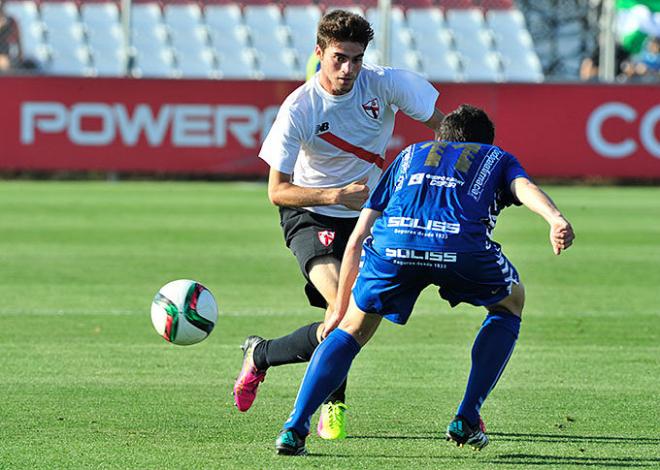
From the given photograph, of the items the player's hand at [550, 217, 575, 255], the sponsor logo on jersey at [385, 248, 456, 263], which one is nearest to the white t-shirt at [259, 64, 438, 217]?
the sponsor logo on jersey at [385, 248, 456, 263]

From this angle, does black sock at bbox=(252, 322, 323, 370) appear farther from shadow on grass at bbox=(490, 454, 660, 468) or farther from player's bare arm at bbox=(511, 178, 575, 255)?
player's bare arm at bbox=(511, 178, 575, 255)

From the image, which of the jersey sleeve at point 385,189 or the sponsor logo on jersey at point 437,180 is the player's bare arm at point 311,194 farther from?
the sponsor logo on jersey at point 437,180

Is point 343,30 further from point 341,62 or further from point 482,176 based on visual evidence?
point 482,176

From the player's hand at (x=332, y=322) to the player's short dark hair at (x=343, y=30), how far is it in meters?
1.34

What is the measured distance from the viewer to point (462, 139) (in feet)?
19.2

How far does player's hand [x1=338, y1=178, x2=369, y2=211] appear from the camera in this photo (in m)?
6.22

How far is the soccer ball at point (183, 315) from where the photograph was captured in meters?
7.06

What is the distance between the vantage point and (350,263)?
6.04 metres

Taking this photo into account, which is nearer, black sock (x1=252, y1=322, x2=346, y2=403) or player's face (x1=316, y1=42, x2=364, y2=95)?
player's face (x1=316, y1=42, x2=364, y2=95)

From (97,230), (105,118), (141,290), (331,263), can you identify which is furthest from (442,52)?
(331,263)

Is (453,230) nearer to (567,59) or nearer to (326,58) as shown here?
(326,58)

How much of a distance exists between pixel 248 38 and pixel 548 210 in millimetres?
22922

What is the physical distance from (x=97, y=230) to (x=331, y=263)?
9.56m

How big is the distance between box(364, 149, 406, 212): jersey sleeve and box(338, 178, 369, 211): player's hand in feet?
1.12
